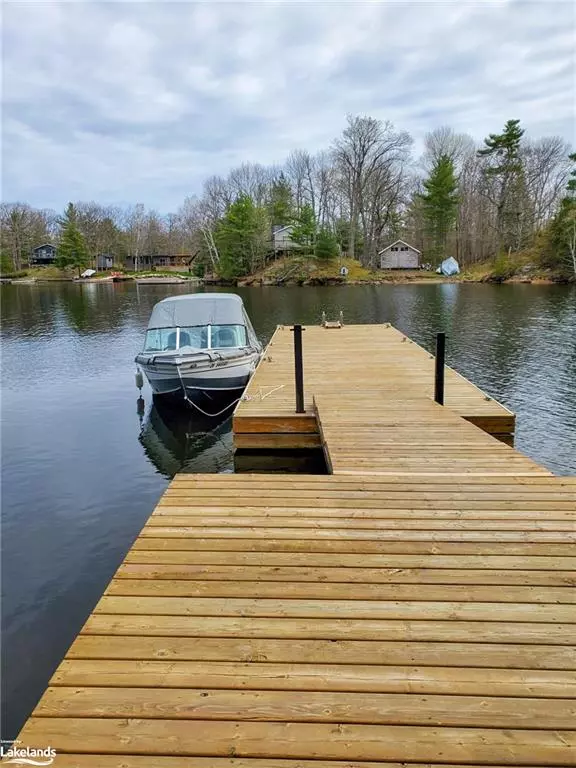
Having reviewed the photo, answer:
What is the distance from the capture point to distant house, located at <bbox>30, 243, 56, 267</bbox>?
81.9 metres

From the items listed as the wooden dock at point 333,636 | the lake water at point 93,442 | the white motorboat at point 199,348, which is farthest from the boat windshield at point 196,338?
the wooden dock at point 333,636

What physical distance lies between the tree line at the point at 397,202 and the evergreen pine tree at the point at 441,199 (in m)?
0.11

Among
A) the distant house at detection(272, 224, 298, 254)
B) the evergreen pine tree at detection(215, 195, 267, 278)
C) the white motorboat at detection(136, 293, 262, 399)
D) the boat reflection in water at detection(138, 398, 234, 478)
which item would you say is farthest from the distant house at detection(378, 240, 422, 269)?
the boat reflection in water at detection(138, 398, 234, 478)

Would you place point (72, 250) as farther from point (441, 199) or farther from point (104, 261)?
point (441, 199)

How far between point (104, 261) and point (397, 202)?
49722 millimetres

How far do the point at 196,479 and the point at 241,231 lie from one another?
5158cm

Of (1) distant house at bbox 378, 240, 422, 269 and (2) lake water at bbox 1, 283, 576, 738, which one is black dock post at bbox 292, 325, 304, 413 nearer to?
(2) lake water at bbox 1, 283, 576, 738

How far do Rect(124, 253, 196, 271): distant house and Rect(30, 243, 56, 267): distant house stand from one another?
11.5 meters

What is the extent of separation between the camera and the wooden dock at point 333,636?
78.1 inches

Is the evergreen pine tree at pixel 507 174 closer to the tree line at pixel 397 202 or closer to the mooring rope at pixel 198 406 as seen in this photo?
the tree line at pixel 397 202

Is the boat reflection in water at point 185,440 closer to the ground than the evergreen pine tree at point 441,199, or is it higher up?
closer to the ground

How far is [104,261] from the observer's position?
83062 mm

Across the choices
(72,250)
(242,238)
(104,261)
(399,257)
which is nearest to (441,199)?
(399,257)

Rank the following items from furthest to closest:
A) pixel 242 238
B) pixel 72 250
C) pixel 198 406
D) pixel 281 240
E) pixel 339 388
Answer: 1. pixel 72 250
2. pixel 281 240
3. pixel 242 238
4. pixel 198 406
5. pixel 339 388
